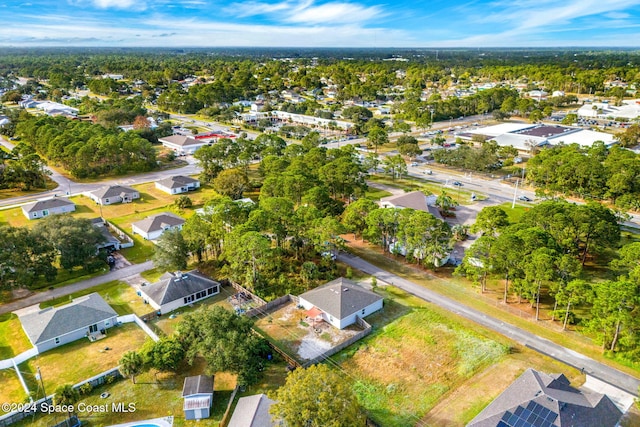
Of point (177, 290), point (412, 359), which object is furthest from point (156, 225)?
point (412, 359)

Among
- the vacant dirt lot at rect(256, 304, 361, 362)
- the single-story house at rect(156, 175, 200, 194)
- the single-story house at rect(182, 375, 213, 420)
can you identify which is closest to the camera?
the single-story house at rect(182, 375, 213, 420)

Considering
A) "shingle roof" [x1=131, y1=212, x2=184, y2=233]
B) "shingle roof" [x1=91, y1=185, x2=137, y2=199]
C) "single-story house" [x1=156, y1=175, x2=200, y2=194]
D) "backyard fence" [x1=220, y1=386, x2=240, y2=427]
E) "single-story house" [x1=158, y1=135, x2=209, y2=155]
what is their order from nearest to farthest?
"backyard fence" [x1=220, y1=386, x2=240, y2=427] < "shingle roof" [x1=131, y1=212, x2=184, y2=233] < "shingle roof" [x1=91, y1=185, x2=137, y2=199] < "single-story house" [x1=156, y1=175, x2=200, y2=194] < "single-story house" [x1=158, y1=135, x2=209, y2=155]

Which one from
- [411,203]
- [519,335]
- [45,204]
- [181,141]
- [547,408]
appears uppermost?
[181,141]

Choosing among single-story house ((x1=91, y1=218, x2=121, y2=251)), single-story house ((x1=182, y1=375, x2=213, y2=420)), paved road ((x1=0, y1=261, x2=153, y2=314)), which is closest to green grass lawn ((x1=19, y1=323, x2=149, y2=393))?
single-story house ((x1=182, y1=375, x2=213, y2=420))

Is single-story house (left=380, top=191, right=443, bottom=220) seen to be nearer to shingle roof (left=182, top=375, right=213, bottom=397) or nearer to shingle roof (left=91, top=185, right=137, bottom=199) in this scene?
shingle roof (left=182, top=375, right=213, bottom=397)

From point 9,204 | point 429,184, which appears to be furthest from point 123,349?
point 429,184

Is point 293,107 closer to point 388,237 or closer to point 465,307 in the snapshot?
point 388,237

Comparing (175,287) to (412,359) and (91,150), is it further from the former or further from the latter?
(91,150)
